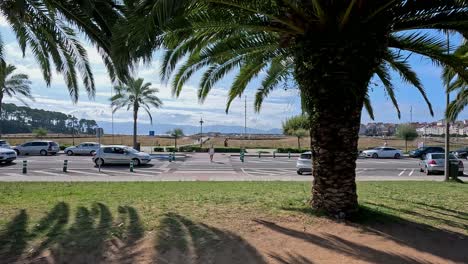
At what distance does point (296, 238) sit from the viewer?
5895 mm

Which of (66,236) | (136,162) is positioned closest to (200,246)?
(66,236)

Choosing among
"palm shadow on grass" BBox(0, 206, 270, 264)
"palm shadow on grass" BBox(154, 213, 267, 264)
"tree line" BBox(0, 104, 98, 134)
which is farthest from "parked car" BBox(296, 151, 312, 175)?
"tree line" BBox(0, 104, 98, 134)

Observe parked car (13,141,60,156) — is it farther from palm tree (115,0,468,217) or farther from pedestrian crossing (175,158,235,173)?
palm tree (115,0,468,217)

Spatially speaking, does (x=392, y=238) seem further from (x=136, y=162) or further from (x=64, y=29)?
(x=136, y=162)

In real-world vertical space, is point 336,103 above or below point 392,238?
above

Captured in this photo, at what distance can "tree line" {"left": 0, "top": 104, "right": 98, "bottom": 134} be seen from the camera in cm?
13266

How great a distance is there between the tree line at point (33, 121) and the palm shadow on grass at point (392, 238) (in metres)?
120

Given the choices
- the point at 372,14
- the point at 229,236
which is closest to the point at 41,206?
the point at 229,236

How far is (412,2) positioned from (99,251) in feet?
20.7

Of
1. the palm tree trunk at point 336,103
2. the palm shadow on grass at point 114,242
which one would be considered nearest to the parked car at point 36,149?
the palm shadow on grass at point 114,242

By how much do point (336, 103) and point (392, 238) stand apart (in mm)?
2308

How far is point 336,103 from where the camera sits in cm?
693

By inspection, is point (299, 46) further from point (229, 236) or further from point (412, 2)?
point (229, 236)

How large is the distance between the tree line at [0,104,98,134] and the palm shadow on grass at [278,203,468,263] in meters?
120
